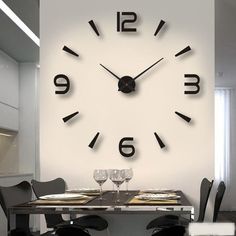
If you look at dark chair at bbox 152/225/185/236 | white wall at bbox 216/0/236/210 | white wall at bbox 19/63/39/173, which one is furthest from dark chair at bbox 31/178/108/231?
white wall at bbox 19/63/39/173

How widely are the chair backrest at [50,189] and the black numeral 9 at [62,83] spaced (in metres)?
0.70

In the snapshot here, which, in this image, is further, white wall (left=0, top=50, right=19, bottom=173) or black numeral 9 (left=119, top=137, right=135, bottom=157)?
white wall (left=0, top=50, right=19, bottom=173)

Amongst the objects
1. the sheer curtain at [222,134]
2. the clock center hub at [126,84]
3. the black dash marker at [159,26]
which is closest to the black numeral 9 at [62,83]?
the clock center hub at [126,84]

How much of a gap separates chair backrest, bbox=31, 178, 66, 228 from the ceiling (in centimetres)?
169

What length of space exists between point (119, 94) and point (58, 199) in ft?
4.34

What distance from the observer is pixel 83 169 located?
3.73 meters

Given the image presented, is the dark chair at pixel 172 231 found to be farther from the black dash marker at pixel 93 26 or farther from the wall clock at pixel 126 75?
the black dash marker at pixel 93 26

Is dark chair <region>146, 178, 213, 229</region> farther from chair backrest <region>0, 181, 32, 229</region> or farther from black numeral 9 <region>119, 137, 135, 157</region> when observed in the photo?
chair backrest <region>0, 181, 32, 229</region>

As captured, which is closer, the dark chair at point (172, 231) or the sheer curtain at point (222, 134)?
the dark chair at point (172, 231)

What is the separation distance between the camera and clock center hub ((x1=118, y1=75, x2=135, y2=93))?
370cm

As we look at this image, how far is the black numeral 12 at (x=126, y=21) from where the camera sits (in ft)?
12.3

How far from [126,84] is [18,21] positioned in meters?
1.78

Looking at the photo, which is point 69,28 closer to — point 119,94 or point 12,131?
point 119,94

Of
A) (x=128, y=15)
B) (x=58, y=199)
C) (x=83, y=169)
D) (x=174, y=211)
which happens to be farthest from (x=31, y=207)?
(x=128, y=15)
